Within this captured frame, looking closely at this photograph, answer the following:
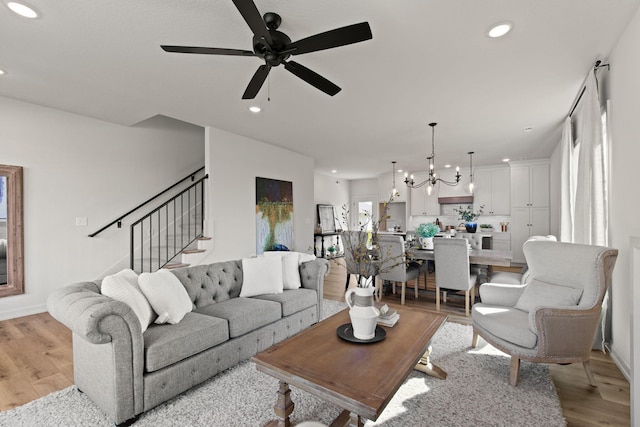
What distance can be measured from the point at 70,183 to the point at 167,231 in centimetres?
150

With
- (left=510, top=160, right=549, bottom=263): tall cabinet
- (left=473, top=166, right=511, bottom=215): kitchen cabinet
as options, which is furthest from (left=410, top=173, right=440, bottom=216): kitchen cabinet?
(left=510, top=160, right=549, bottom=263): tall cabinet

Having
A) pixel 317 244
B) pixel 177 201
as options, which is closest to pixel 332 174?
pixel 317 244

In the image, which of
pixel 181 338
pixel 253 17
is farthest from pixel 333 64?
pixel 181 338

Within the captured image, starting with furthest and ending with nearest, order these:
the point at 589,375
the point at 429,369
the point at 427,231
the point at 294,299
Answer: the point at 427,231, the point at 294,299, the point at 429,369, the point at 589,375

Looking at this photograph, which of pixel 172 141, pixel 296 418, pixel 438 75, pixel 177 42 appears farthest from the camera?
pixel 172 141

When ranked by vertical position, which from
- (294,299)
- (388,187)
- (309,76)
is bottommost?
(294,299)

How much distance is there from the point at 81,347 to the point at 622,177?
426 centimetres

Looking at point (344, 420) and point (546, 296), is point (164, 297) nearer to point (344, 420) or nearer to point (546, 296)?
point (344, 420)

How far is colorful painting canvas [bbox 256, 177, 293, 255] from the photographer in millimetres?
5648

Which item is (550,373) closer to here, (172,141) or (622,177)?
(622,177)

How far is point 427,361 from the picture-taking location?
93.4 inches

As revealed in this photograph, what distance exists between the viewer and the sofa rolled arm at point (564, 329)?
2129 mm

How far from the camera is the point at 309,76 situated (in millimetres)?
2246

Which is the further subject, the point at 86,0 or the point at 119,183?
the point at 119,183
